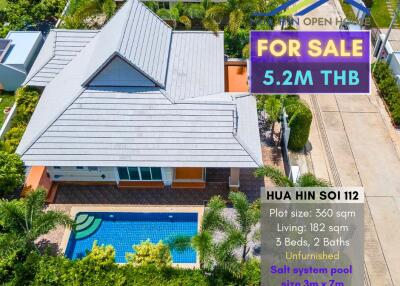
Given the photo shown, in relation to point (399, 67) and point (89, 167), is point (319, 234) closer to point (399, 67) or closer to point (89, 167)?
point (89, 167)

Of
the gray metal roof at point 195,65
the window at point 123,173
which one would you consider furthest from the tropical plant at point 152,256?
the gray metal roof at point 195,65

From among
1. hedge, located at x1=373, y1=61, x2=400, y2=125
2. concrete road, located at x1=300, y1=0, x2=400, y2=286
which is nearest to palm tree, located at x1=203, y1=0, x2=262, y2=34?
concrete road, located at x1=300, y1=0, x2=400, y2=286

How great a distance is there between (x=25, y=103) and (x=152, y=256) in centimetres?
1699

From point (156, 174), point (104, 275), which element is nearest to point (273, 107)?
point (156, 174)

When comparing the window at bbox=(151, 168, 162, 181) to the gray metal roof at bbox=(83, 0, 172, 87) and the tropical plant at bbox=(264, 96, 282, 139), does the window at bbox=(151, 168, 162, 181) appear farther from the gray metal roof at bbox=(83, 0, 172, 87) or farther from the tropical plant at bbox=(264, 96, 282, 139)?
the tropical plant at bbox=(264, 96, 282, 139)

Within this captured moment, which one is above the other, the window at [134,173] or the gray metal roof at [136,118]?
the gray metal roof at [136,118]

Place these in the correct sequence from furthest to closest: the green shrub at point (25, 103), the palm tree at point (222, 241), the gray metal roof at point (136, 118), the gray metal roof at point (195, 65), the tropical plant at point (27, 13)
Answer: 1. the tropical plant at point (27, 13)
2. the green shrub at point (25, 103)
3. the gray metal roof at point (195, 65)
4. the gray metal roof at point (136, 118)
5. the palm tree at point (222, 241)

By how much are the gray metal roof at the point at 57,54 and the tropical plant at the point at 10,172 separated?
7411mm

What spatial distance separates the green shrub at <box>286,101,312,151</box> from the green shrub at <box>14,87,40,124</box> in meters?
19.4

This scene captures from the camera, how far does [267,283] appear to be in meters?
23.1

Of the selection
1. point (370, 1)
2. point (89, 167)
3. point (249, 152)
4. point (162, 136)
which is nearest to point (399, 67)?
point (370, 1)

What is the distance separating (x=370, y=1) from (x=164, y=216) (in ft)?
105

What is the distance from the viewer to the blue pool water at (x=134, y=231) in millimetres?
26109

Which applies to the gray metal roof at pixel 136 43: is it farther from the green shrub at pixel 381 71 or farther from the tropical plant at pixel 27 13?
Result: the green shrub at pixel 381 71
